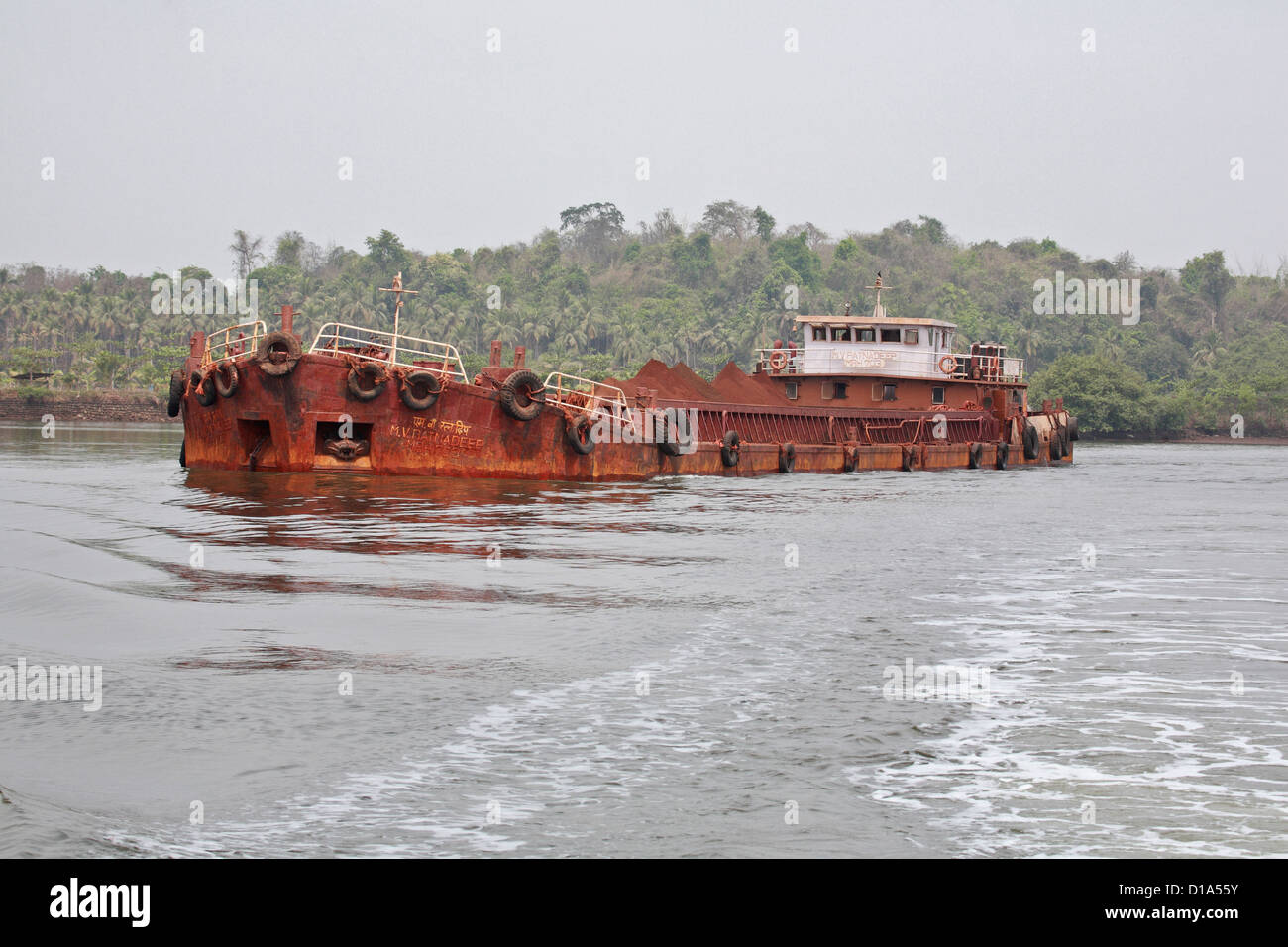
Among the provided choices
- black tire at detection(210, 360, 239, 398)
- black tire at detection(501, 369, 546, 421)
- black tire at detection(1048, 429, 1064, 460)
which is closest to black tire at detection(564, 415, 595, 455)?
black tire at detection(501, 369, 546, 421)

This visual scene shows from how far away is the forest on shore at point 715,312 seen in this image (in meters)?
96.0

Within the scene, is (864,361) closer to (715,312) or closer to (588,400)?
(588,400)

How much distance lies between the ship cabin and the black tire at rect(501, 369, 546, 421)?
18883mm

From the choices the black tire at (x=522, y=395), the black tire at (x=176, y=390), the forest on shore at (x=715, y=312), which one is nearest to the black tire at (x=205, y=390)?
the black tire at (x=176, y=390)

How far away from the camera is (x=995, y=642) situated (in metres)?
11.9

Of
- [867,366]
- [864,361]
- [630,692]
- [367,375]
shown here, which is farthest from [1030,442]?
[630,692]

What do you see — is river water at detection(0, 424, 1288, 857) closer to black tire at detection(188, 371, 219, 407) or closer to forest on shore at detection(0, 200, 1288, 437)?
black tire at detection(188, 371, 219, 407)

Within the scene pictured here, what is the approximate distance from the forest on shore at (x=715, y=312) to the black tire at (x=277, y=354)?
67.5 metres

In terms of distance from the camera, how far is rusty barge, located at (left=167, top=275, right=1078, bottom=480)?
27156 millimetres

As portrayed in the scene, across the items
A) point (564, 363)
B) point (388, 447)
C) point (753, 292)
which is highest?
point (753, 292)
